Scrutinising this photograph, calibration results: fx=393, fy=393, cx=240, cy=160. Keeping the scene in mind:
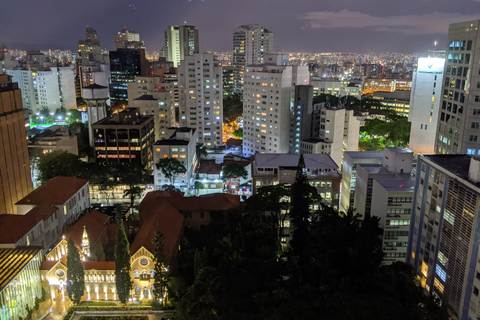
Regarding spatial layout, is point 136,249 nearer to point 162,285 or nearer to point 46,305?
point 162,285

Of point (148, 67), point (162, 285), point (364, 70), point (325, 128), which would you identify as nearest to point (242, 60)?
point (148, 67)

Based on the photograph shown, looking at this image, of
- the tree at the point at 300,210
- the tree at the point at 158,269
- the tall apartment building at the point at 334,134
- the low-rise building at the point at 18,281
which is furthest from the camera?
the tall apartment building at the point at 334,134

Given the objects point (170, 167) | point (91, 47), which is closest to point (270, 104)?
point (170, 167)

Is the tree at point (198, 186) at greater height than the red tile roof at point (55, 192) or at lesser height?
lesser

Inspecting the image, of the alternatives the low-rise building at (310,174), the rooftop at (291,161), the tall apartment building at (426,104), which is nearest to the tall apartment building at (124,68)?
the rooftop at (291,161)

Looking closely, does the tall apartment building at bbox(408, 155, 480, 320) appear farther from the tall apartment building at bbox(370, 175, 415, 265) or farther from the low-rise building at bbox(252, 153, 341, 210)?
the low-rise building at bbox(252, 153, 341, 210)

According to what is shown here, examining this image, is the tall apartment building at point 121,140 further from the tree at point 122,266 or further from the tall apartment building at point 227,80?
the tall apartment building at point 227,80
